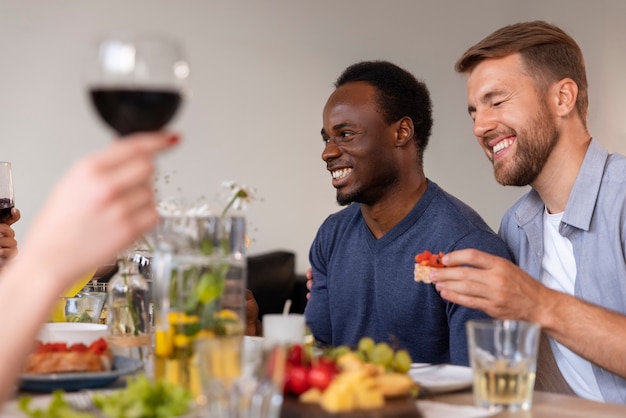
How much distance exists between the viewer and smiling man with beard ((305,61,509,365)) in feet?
8.02

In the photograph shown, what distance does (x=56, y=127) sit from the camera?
14.3 ft

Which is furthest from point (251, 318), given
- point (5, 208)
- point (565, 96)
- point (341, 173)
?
point (565, 96)

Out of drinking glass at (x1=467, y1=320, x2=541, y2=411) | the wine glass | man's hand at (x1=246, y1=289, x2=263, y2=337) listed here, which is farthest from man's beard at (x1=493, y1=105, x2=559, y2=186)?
the wine glass

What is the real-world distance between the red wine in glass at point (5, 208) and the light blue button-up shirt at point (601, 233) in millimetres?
1501

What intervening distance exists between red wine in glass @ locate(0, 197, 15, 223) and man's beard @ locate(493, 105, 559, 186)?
1.42 meters

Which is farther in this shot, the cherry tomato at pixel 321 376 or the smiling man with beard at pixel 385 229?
the smiling man with beard at pixel 385 229

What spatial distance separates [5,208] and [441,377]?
4.75 feet

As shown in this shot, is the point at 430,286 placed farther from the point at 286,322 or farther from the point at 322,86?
the point at 322,86

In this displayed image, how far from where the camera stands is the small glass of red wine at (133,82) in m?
0.96

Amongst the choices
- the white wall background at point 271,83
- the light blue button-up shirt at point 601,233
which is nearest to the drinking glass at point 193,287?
the light blue button-up shirt at point 601,233

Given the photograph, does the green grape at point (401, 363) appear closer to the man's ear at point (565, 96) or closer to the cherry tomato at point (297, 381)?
the cherry tomato at point (297, 381)

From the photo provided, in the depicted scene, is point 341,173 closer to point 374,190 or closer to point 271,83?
point 374,190

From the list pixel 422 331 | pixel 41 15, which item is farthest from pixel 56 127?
pixel 422 331

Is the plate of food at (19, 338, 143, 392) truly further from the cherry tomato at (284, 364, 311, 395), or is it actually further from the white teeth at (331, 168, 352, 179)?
the white teeth at (331, 168, 352, 179)
